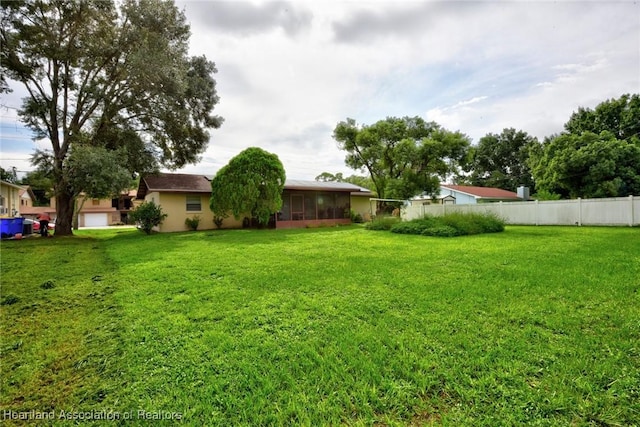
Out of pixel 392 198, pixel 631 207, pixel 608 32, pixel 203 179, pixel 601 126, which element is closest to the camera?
pixel 608 32

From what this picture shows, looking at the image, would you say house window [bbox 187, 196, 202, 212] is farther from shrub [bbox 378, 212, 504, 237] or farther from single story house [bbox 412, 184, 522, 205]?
single story house [bbox 412, 184, 522, 205]

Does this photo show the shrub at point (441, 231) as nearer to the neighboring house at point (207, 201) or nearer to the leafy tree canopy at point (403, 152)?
the neighboring house at point (207, 201)

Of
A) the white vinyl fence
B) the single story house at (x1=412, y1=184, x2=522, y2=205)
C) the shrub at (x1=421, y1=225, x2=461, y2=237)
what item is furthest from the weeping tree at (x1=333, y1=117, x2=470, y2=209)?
the shrub at (x1=421, y1=225, x2=461, y2=237)

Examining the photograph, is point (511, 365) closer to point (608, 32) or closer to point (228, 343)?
point (228, 343)

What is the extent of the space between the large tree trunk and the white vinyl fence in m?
18.2

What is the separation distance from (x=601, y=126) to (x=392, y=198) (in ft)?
62.7

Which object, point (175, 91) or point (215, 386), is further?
point (175, 91)

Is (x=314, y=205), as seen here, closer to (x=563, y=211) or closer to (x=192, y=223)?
(x=192, y=223)

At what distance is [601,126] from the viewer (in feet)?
75.5

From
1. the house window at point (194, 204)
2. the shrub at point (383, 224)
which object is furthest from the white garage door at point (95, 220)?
the shrub at point (383, 224)

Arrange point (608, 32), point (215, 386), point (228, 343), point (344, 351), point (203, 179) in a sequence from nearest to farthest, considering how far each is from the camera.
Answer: point (215, 386) → point (344, 351) → point (228, 343) → point (608, 32) → point (203, 179)

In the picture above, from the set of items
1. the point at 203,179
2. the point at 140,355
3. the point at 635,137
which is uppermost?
the point at 635,137

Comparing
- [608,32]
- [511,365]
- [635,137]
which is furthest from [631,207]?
[511,365]

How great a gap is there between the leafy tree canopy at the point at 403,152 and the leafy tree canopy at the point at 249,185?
935 cm
